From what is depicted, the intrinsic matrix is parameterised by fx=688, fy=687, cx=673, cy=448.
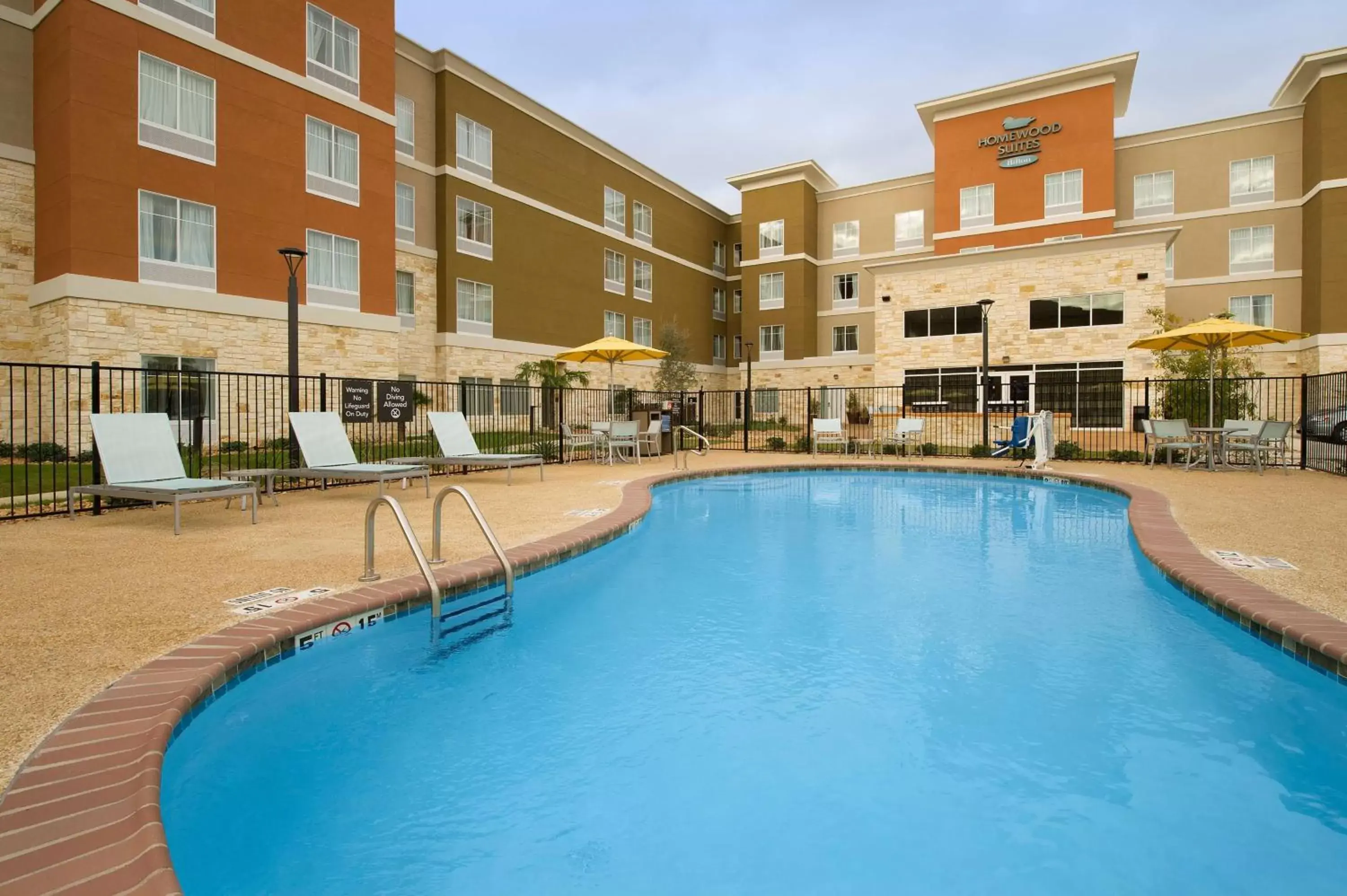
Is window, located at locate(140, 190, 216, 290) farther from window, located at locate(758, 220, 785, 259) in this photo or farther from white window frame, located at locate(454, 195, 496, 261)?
window, located at locate(758, 220, 785, 259)

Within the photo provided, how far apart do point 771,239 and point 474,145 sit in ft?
55.4

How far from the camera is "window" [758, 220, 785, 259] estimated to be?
35719 mm

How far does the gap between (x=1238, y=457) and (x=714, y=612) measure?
14.4 metres

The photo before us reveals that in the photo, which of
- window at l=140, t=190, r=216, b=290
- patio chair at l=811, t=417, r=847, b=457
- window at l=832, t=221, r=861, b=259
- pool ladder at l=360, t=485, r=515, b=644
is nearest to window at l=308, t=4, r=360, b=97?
window at l=140, t=190, r=216, b=290

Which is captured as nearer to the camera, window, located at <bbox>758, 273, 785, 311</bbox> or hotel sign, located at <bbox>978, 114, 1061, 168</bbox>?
hotel sign, located at <bbox>978, 114, 1061, 168</bbox>

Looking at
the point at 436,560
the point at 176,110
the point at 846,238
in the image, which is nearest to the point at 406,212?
the point at 176,110

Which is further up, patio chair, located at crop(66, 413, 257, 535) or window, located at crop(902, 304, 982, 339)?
window, located at crop(902, 304, 982, 339)

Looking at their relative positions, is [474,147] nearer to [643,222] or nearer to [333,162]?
[333,162]

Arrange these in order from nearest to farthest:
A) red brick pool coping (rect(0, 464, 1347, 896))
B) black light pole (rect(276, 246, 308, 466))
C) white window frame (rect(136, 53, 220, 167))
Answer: red brick pool coping (rect(0, 464, 1347, 896))
black light pole (rect(276, 246, 308, 466))
white window frame (rect(136, 53, 220, 167))

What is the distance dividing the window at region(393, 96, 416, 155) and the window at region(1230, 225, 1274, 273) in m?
31.4

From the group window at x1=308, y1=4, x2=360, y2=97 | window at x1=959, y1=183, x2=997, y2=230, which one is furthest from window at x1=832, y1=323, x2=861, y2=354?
window at x1=308, y1=4, x2=360, y2=97

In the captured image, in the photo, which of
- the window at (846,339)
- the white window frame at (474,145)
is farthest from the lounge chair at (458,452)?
the window at (846,339)

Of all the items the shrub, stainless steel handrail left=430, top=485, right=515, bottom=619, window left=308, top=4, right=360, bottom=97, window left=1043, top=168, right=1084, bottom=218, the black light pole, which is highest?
window left=308, top=4, right=360, bottom=97

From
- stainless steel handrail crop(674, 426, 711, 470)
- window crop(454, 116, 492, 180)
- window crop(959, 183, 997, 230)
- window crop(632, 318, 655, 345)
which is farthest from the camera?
window crop(632, 318, 655, 345)
